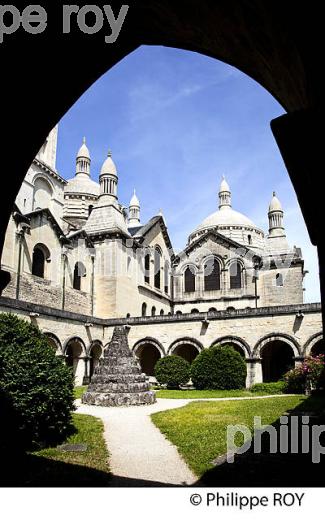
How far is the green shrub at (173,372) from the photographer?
74.0 feet

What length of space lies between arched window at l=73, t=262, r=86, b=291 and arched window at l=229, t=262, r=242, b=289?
14353 millimetres

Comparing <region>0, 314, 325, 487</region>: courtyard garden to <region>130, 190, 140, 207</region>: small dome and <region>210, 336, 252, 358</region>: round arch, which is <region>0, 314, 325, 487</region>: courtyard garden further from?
<region>130, 190, 140, 207</region>: small dome

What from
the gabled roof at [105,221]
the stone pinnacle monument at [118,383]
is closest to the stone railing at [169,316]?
the stone pinnacle monument at [118,383]

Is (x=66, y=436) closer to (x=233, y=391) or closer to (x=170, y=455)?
(x=170, y=455)

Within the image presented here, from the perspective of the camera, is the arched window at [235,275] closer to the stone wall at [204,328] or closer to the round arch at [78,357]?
the stone wall at [204,328]

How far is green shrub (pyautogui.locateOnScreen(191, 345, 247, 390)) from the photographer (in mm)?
21172

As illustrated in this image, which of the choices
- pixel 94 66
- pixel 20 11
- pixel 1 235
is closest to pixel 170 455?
pixel 1 235

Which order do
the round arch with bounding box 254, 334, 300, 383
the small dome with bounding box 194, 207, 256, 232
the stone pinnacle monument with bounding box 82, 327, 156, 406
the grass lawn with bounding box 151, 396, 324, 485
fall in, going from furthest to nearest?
1. the small dome with bounding box 194, 207, 256, 232
2. the round arch with bounding box 254, 334, 300, 383
3. the stone pinnacle monument with bounding box 82, 327, 156, 406
4. the grass lawn with bounding box 151, 396, 324, 485

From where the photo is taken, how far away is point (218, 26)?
3039 mm

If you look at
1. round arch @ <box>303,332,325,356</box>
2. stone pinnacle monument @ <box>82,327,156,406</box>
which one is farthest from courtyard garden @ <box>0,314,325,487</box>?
round arch @ <box>303,332,325,356</box>

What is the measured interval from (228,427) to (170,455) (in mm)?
2759

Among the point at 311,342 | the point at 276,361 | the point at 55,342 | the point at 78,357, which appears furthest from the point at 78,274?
the point at 311,342

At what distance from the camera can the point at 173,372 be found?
22547 millimetres

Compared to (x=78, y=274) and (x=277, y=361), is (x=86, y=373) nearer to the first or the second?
(x=78, y=274)
